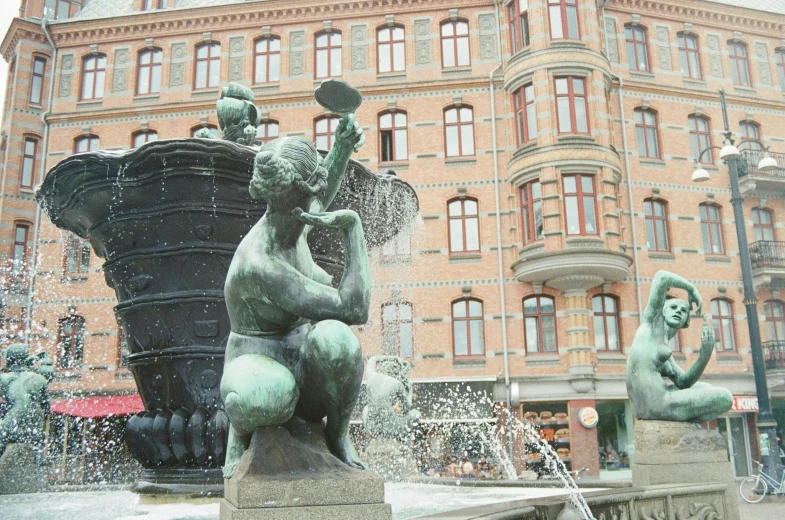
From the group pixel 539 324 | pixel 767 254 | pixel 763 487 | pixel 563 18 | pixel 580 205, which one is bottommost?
pixel 763 487

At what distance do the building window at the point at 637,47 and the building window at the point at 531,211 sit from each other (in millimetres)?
6624

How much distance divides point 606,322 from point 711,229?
224 inches

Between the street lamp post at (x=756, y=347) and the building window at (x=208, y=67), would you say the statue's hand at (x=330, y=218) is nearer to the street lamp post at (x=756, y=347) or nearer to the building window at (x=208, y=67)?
the street lamp post at (x=756, y=347)

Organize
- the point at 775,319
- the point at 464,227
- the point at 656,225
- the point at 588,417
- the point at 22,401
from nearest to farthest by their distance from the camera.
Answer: the point at 22,401, the point at 588,417, the point at 464,227, the point at 656,225, the point at 775,319

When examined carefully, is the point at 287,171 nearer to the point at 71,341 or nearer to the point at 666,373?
the point at 666,373

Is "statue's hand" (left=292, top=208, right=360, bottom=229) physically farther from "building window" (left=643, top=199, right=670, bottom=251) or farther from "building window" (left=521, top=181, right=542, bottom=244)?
"building window" (left=643, top=199, right=670, bottom=251)

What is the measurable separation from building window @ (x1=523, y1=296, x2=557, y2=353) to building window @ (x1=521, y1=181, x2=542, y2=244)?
78.5 inches

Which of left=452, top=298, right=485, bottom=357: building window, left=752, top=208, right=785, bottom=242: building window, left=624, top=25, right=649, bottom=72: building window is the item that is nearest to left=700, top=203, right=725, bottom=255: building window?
left=752, top=208, right=785, bottom=242: building window

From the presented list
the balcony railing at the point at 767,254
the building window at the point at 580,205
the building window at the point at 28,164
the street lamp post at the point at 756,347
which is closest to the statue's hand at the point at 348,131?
the street lamp post at the point at 756,347

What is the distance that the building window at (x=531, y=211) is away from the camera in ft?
73.6

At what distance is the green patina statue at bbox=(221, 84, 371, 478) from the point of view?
8.41 feet

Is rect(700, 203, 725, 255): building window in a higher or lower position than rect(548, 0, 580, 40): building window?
lower

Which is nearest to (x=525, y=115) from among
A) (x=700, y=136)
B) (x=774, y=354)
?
(x=700, y=136)

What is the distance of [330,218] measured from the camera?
2.62 metres
